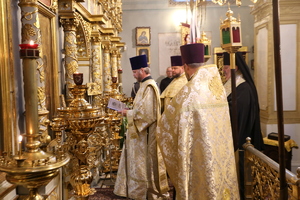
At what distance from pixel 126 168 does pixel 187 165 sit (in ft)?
6.00

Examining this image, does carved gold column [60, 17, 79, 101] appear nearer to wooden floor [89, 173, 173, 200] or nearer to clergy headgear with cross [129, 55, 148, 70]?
clergy headgear with cross [129, 55, 148, 70]

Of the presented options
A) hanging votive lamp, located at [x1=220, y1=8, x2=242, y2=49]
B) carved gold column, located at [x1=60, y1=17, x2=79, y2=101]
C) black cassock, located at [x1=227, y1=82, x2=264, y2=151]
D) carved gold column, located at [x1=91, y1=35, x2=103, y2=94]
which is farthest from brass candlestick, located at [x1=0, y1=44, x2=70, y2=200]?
carved gold column, located at [x1=91, y1=35, x2=103, y2=94]

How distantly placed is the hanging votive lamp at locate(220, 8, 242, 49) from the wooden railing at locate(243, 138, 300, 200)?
106 centimetres

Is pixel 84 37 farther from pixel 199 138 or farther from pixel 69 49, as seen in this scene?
pixel 199 138

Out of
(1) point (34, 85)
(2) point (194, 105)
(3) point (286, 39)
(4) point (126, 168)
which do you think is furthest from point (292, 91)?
(1) point (34, 85)

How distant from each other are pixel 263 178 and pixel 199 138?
63 centimetres

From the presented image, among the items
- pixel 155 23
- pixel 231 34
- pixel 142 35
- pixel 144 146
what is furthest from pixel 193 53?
pixel 155 23

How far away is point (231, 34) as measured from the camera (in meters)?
3.34

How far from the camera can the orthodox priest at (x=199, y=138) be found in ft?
9.04

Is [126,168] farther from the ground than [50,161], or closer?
closer

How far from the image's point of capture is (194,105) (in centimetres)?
279

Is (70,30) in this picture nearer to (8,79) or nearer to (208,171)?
(8,79)

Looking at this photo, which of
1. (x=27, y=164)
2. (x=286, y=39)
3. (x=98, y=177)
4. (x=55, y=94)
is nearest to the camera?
(x=27, y=164)

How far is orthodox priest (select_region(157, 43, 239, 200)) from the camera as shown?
2756 millimetres
